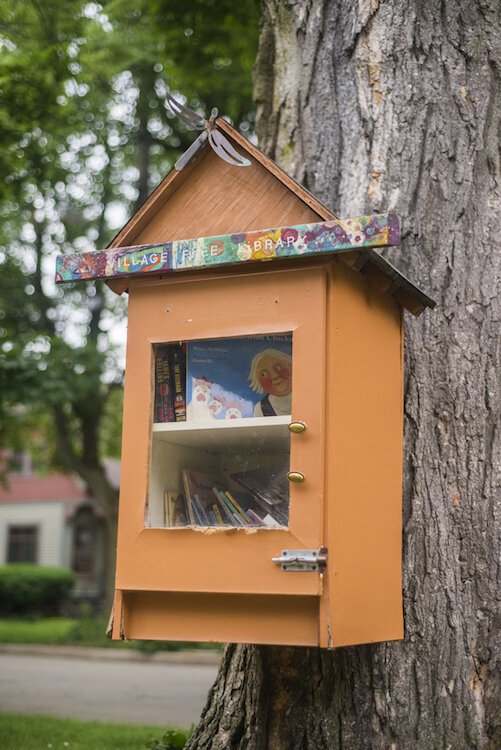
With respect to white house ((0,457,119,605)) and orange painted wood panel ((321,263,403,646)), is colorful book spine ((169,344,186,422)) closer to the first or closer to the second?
orange painted wood panel ((321,263,403,646))

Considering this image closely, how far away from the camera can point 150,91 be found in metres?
15.7

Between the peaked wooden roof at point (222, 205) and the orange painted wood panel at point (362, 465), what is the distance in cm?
13

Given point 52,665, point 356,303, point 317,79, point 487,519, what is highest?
point 317,79

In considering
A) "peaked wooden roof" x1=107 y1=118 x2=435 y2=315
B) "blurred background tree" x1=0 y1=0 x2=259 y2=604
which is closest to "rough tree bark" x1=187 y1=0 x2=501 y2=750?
"peaked wooden roof" x1=107 y1=118 x2=435 y2=315

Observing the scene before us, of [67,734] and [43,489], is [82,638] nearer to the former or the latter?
[67,734]

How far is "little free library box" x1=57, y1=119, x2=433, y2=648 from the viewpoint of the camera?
2.41m

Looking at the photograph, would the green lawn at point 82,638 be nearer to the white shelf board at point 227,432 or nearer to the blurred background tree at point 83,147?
the blurred background tree at point 83,147

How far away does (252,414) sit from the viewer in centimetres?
258

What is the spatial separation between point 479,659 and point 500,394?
2.85ft

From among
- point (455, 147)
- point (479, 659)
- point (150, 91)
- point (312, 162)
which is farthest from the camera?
point (150, 91)

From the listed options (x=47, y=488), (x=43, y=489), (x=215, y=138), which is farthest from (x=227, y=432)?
(x=43, y=489)

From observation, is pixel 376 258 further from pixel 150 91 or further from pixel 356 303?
pixel 150 91

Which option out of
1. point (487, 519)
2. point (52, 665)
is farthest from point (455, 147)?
point (52, 665)

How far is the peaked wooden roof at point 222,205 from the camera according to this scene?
262cm
